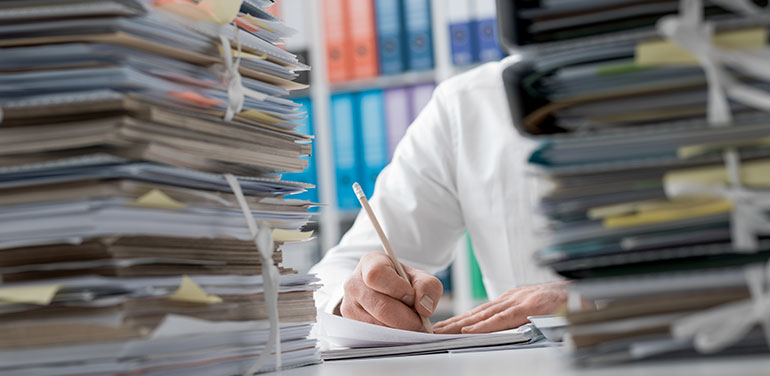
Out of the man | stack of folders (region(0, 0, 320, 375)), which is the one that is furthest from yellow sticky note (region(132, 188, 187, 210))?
the man

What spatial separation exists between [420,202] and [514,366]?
118 centimetres

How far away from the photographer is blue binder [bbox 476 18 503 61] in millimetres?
2482

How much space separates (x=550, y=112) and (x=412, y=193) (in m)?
1.25

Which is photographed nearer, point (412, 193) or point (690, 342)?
point (690, 342)

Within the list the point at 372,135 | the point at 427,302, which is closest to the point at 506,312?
the point at 427,302

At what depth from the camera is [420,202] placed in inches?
69.2

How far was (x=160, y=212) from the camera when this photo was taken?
556mm

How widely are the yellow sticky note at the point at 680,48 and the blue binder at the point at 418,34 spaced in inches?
83.2

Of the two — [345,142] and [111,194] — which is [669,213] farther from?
[345,142]

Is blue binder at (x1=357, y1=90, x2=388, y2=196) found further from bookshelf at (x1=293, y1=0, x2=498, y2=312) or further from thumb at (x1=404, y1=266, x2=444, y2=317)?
thumb at (x1=404, y1=266, x2=444, y2=317)

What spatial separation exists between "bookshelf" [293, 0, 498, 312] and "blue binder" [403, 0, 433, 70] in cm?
2

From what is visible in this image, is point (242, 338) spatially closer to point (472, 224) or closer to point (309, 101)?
point (472, 224)

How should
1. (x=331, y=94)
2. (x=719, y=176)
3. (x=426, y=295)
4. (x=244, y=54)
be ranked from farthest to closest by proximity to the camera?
(x=331, y=94) < (x=426, y=295) < (x=244, y=54) < (x=719, y=176)

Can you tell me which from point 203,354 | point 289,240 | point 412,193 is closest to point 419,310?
point 289,240
